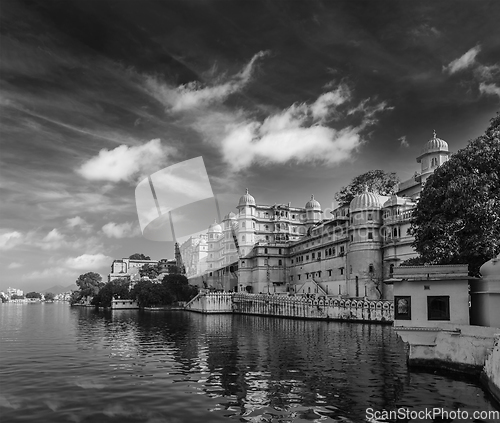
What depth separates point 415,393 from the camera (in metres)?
19.9

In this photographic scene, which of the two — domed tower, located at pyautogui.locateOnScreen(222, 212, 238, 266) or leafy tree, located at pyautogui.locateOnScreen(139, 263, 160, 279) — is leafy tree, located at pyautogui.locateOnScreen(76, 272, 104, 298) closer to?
leafy tree, located at pyautogui.locateOnScreen(139, 263, 160, 279)

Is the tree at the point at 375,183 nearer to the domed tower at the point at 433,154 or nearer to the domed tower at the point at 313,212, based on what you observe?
the domed tower at the point at 433,154

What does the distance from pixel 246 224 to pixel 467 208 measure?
265 ft

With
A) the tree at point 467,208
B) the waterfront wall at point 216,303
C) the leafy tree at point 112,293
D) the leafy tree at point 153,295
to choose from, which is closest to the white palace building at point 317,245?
the waterfront wall at point 216,303

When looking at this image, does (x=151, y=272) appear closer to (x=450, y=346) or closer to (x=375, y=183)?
(x=375, y=183)

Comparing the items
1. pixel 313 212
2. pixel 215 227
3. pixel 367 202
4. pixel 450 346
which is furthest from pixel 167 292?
pixel 450 346

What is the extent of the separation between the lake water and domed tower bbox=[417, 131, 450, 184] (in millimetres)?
51158

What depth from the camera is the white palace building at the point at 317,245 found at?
7106 cm

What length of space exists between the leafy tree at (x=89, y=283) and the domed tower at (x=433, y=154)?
451ft

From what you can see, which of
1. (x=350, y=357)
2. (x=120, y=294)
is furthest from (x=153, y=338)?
(x=120, y=294)

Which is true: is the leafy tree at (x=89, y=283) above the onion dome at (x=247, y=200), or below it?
below

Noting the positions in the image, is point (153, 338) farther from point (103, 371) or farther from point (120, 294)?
point (120, 294)

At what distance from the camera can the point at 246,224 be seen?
359 ft

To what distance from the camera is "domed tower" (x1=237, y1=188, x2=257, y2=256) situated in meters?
108
